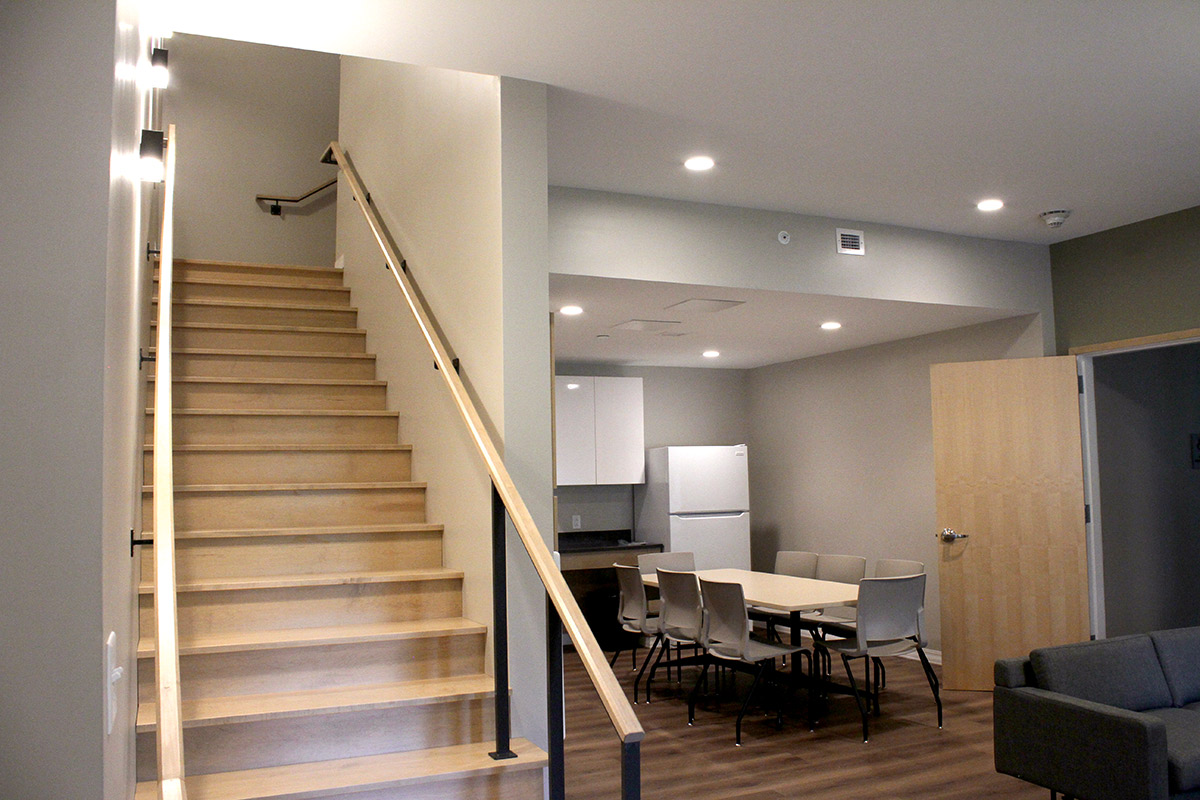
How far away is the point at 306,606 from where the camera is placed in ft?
10.7

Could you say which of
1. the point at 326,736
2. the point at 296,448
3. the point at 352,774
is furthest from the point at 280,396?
the point at 352,774

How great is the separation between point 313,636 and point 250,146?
18.1 ft

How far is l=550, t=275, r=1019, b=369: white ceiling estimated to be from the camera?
533cm

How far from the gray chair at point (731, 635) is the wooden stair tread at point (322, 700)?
2.31 metres

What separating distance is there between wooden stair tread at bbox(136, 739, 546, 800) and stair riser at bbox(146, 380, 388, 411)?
2.10 meters

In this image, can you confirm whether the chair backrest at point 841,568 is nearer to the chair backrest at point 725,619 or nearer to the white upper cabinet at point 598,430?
the chair backrest at point 725,619

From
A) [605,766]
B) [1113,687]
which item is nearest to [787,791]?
[605,766]

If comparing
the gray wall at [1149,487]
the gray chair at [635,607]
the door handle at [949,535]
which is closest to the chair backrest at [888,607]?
the door handle at [949,535]

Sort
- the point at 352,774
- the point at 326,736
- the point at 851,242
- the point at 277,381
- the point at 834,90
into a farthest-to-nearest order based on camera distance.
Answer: the point at 851,242
the point at 277,381
the point at 834,90
the point at 326,736
the point at 352,774

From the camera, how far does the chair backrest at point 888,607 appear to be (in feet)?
16.8

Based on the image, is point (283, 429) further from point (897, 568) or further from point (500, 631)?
point (897, 568)

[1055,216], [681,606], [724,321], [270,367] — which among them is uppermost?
[1055,216]

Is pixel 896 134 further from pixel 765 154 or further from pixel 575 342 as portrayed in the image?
pixel 575 342

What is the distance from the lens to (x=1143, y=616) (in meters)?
6.46
